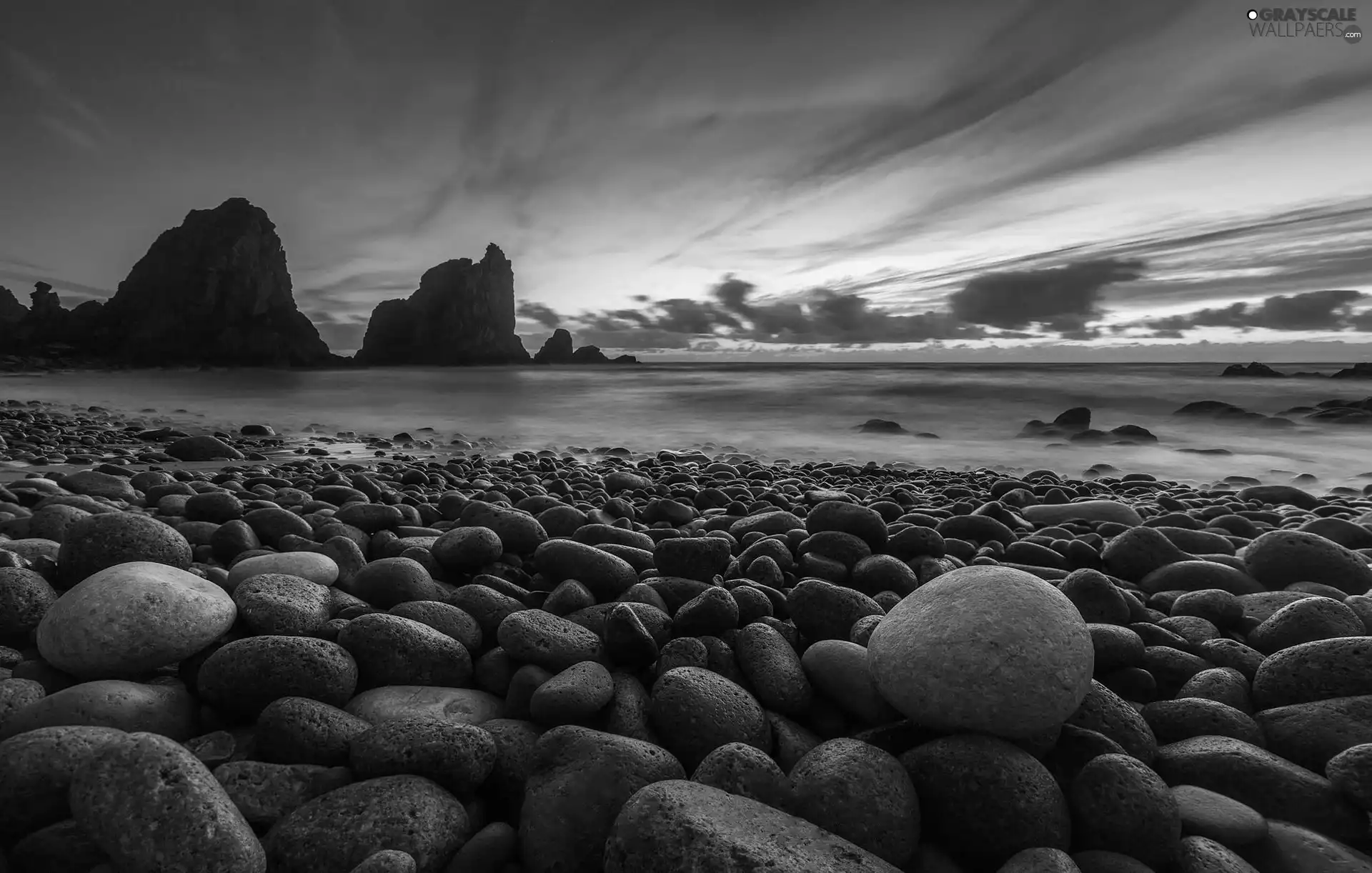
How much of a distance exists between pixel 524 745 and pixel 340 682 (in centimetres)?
57

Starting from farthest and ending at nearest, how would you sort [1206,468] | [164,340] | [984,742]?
[164,340], [1206,468], [984,742]

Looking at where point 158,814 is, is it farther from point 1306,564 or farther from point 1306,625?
point 1306,564

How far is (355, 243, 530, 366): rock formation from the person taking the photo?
6419cm

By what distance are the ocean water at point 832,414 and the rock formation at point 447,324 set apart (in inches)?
1430

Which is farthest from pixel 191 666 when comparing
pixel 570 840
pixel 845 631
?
pixel 845 631

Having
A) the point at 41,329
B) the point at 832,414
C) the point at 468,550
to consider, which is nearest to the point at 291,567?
the point at 468,550

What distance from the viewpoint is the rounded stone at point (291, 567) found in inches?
94.0

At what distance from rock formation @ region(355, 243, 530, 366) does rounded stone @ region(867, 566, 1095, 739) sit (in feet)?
215

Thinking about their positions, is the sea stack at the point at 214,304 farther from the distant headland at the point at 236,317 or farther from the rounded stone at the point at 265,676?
the rounded stone at the point at 265,676

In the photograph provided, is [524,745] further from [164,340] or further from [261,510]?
[164,340]

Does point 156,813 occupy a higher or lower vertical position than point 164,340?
lower

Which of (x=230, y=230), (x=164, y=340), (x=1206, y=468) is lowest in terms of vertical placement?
(x=1206, y=468)

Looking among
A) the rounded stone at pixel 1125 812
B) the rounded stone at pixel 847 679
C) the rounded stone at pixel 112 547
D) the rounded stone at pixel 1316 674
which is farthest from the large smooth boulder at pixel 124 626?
the rounded stone at pixel 1316 674

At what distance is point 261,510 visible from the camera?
3084 mm
